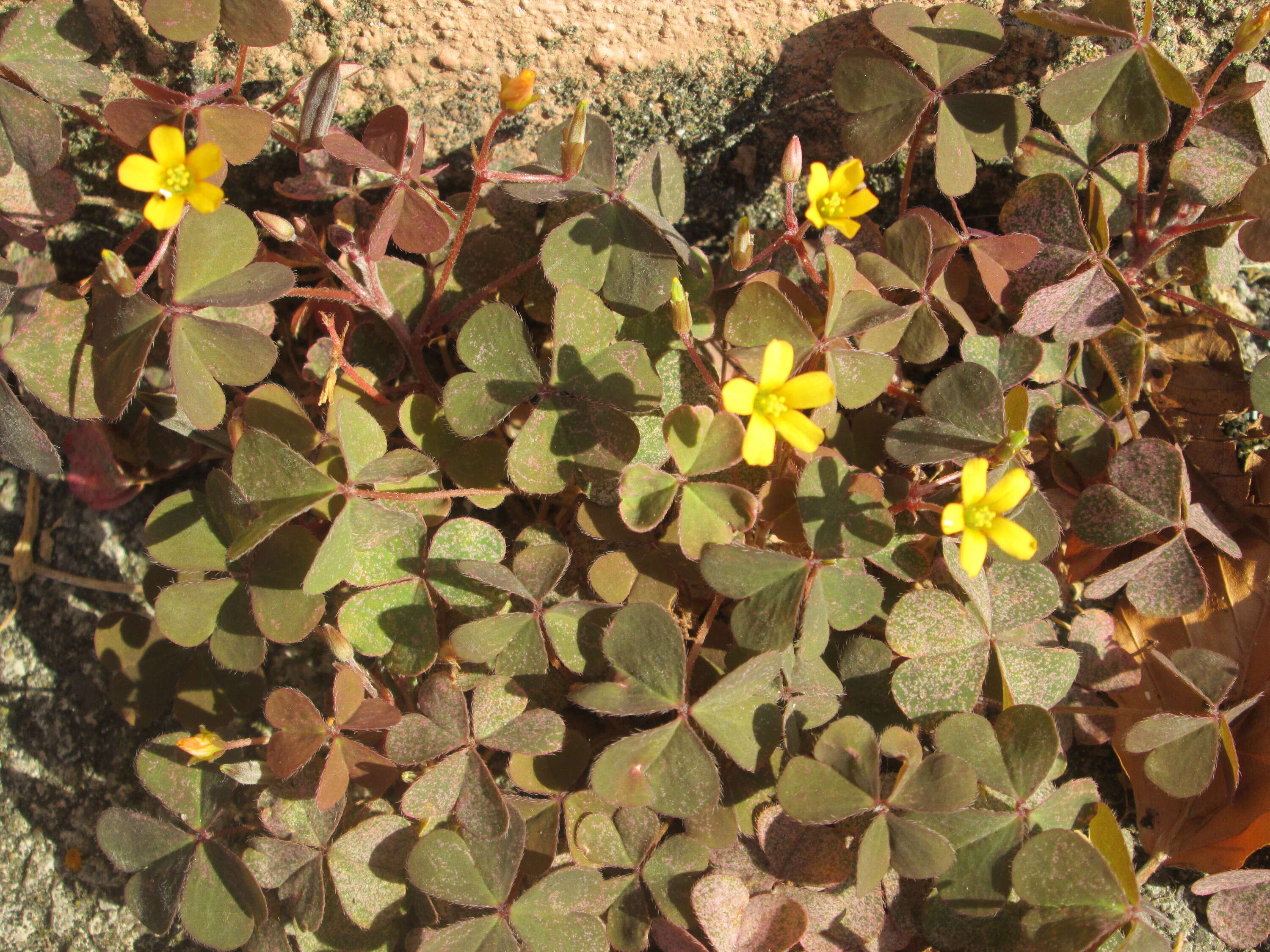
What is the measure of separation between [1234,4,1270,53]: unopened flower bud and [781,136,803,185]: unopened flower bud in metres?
1.13

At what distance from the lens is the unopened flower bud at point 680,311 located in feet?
6.61

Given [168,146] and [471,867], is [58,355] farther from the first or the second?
[471,867]

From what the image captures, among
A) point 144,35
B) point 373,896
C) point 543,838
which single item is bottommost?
point 373,896

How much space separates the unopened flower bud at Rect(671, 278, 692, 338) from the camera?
2.01m

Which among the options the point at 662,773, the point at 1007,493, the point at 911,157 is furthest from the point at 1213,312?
the point at 662,773

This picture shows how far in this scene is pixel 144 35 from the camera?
2303 millimetres

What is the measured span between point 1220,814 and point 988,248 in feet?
5.34

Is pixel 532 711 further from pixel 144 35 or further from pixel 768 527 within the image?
pixel 144 35

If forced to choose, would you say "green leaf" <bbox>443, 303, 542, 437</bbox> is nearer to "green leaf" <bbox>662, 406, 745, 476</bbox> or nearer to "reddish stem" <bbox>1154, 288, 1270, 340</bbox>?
"green leaf" <bbox>662, 406, 745, 476</bbox>

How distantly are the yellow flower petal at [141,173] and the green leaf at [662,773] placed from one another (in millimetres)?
1619

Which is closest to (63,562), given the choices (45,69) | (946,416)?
(45,69)

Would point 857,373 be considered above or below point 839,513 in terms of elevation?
above

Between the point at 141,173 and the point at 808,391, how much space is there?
1.52 meters

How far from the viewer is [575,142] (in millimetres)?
2029
